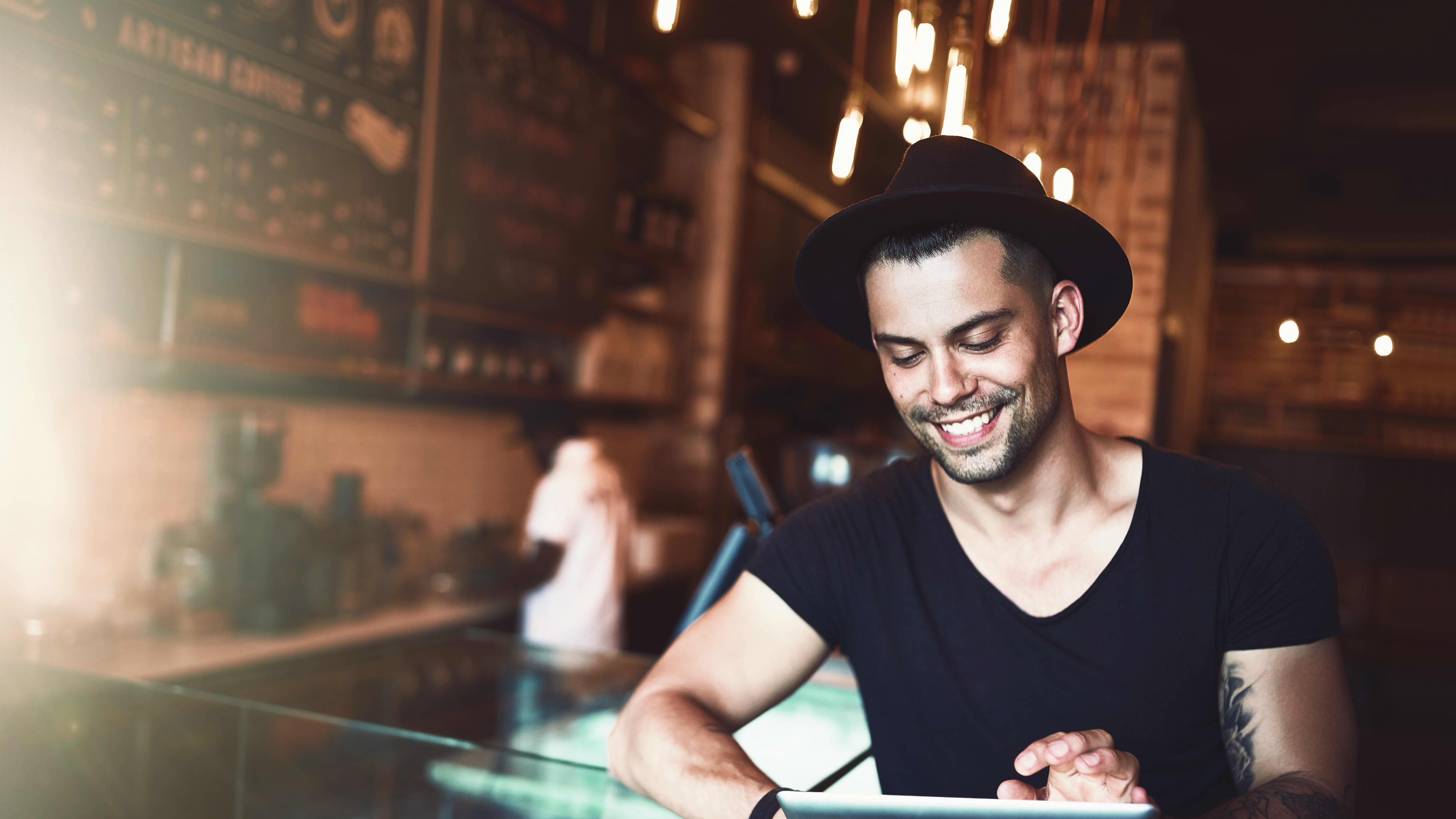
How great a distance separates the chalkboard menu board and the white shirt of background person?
2.53ft

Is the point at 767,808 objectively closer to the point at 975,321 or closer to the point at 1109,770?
the point at 1109,770

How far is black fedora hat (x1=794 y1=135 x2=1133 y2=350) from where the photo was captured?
118cm

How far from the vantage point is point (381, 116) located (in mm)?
3168

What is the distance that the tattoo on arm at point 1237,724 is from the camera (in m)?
1.15

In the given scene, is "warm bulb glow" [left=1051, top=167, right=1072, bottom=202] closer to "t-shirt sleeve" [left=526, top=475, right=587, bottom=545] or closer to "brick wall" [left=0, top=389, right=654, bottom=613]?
"t-shirt sleeve" [left=526, top=475, right=587, bottom=545]

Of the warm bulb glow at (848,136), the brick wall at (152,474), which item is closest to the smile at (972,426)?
the warm bulb glow at (848,136)

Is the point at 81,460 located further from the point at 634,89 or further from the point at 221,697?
the point at 634,89

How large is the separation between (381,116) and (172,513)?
1280mm

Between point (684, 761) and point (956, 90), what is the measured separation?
4.28 feet

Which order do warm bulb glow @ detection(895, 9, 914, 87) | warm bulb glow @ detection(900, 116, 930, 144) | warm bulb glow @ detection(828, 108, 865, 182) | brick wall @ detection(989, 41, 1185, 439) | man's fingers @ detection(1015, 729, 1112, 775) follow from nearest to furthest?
man's fingers @ detection(1015, 729, 1112, 775), warm bulb glow @ detection(895, 9, 914, 87), warm bulb glow @ detection(828, 108, 865, 182), warm bulb glow @ detection(900, 116, 930, 144), brick wall @ detection(989, 41, 1185, 439)

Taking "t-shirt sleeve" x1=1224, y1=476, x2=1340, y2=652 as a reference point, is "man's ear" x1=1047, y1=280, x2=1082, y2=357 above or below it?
above

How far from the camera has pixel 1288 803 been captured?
3.49ft

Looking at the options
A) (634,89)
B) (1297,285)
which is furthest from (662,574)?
(1297,285)

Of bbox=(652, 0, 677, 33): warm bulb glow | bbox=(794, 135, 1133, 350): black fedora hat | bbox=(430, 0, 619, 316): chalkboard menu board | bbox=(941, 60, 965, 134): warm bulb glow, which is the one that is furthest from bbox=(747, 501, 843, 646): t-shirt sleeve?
bbox=(430, 0, 619, 316): chalkboard menu board
